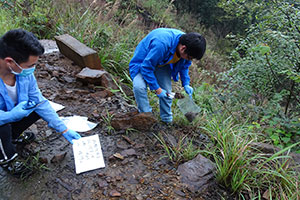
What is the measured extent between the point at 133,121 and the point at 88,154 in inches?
24.0

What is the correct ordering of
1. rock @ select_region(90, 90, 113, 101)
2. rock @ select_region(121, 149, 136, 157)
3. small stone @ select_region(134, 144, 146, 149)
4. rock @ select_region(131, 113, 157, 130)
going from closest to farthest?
rock @ select_region(121, 149, 136, 157), small stone @ select_region(134, 144, 146, 149), rock @ select_region(131, 113, 157, 130), rock @ select_region(90, 90, 113, 101)

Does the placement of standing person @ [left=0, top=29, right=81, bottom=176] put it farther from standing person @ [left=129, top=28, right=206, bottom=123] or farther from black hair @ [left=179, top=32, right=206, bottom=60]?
black hair @ [left=179, top=32, right=206, bottom=60]

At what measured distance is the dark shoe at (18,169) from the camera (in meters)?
1.90

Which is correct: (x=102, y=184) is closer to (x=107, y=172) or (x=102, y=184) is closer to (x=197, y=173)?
(x=107, y=172)

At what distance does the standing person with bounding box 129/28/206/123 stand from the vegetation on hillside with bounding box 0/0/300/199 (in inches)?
22.0

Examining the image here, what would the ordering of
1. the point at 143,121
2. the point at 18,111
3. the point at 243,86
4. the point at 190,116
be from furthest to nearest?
the point at 243,86 → the point at 190,116 → the point at 143,121 → the point at 18,111

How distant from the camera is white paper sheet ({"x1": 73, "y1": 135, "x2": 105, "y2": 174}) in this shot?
6.77ft

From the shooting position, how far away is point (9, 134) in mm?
1753

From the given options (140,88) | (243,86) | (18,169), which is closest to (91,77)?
(140,88)

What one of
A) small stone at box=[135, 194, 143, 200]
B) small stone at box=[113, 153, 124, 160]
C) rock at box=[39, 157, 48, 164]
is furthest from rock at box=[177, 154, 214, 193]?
rock at box=[39, 157, 48, 164]

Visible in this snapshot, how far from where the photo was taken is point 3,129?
5.57ft

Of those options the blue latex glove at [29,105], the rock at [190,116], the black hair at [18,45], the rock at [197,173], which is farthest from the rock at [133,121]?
the black hair at [18,45]

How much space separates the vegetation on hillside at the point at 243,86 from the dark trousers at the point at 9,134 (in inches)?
51.2

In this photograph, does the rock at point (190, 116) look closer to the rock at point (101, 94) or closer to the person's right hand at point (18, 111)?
the rock at point (101, 94)
